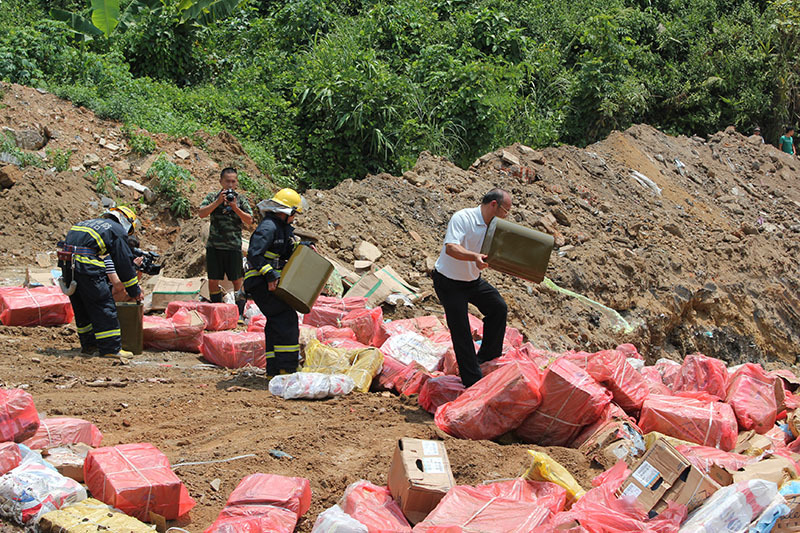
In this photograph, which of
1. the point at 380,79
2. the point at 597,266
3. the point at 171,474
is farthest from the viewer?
the point at 380,79

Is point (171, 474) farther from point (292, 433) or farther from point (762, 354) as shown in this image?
point (762, 354)

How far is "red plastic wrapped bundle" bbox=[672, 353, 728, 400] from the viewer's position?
564 cm

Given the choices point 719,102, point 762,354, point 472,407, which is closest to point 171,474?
point 472,407

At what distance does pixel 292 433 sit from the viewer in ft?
16.0

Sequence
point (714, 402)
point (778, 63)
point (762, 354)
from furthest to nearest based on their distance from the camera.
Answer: point (778, 63)
point (762, 354)
point (714, 402)

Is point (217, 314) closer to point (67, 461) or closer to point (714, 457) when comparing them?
point (67, 461)

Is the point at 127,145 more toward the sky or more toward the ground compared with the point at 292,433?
more toward the sky

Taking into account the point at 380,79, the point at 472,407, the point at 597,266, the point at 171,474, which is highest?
the point at 380,79

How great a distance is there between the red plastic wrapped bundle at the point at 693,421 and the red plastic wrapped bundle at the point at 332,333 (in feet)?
9.37

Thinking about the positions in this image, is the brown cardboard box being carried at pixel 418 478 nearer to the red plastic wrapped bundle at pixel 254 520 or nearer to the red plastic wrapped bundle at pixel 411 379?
the red plastic wrapped bundle at pixel 254 520

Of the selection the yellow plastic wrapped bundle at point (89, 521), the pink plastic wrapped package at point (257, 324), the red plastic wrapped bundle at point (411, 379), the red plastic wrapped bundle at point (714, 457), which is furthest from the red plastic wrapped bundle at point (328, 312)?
the yellow plastic wrapped bundle at point (89, 521)

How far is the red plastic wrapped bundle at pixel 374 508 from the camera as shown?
11.7 ft

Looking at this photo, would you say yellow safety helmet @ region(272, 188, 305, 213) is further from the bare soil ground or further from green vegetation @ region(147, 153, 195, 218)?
green vegetation @ region(147, 153, 195, 218)

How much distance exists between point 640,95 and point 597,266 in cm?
899
